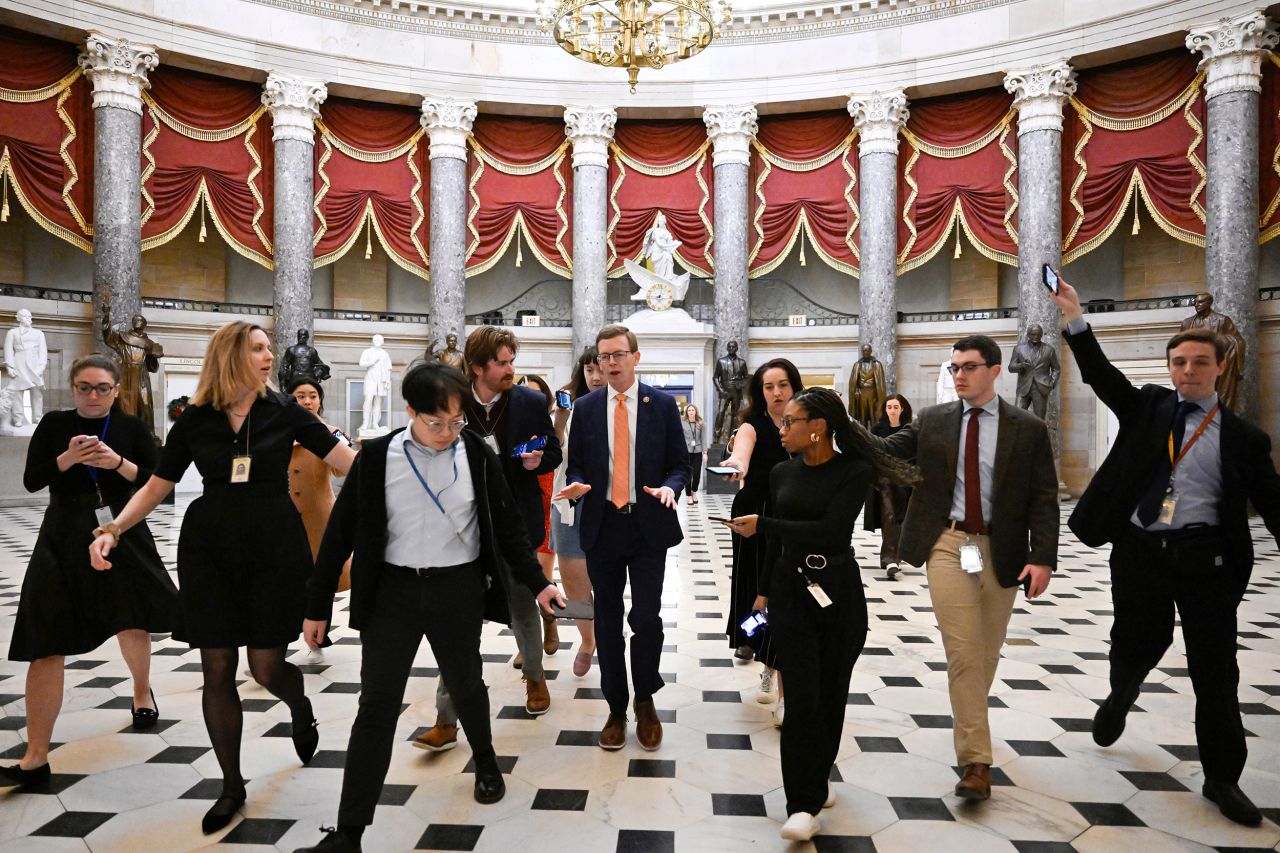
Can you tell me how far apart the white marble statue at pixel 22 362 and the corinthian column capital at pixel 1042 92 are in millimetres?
18159

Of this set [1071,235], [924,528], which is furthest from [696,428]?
[924,528]

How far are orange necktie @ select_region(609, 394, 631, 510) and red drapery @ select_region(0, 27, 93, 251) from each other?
15890 millimetres

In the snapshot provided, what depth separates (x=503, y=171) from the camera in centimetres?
1866

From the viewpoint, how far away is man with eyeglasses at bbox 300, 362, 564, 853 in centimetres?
256

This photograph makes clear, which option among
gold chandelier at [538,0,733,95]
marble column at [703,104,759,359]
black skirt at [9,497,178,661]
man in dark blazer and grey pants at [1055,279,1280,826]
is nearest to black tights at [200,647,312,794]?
black skirt at [9,497,178,661]

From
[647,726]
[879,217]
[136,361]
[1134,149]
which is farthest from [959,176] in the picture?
[647,726]

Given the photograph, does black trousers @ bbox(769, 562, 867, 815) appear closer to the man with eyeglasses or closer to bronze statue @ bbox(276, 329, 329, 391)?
the man with eyeglasses

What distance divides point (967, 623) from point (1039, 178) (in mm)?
15566

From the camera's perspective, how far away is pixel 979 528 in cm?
316

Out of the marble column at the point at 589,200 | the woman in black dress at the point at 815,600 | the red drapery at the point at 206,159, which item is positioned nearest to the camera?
the woman in black dress at the point at 815,600

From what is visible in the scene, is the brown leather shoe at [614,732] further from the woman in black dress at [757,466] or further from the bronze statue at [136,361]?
the bronze statue at [136,361]

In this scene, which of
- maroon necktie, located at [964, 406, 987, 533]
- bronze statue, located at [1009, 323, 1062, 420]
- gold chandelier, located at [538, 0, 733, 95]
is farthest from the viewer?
bronze statue, located at [1009, 323, 1062, 420]

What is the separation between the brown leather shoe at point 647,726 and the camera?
3.59m

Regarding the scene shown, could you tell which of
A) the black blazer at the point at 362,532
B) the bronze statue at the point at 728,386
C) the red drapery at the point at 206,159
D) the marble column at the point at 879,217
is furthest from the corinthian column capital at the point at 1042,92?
the black blazer at the point at 362,532
